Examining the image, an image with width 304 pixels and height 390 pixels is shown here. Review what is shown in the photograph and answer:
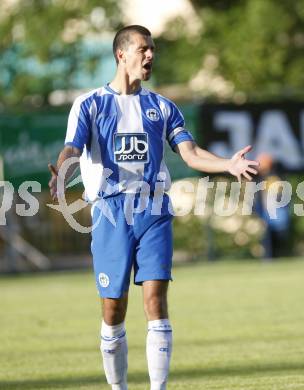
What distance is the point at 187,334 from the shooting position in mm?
12258

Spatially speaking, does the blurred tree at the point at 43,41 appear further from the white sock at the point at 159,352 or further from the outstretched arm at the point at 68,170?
the white sock at the point at 159,352

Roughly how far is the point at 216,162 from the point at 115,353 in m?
1.27

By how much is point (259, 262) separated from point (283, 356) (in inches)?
564

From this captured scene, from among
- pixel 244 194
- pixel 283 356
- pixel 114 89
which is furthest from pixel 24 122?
pixel 114 89

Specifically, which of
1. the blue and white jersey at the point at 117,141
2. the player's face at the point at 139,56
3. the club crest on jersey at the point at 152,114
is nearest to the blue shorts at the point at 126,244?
the blue and white jersey at the point at 117,141

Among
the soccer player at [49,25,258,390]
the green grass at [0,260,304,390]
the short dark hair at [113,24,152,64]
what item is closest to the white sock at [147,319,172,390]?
the soccer player at [49,25,258,390]

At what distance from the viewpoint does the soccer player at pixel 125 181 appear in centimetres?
746

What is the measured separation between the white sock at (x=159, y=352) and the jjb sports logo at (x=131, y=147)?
3.13ft

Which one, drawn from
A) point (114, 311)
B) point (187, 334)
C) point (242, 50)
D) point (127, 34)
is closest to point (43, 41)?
point (242, 50)

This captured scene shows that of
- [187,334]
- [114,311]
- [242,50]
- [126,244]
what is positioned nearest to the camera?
[126,244]

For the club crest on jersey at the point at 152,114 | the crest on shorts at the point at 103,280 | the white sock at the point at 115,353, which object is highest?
the club crest on jersey at the point at 152,114

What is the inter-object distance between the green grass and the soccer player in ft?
3.95

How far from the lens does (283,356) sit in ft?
33.3

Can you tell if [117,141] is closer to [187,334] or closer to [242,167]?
[242,167]
